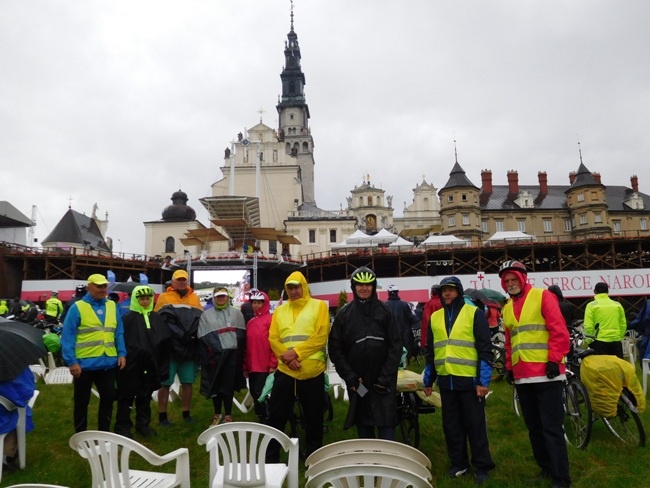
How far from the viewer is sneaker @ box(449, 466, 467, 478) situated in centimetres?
435

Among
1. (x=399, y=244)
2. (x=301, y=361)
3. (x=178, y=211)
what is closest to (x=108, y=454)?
(x=301, y=361)

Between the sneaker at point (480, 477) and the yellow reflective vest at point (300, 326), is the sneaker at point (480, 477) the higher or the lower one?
the lower one

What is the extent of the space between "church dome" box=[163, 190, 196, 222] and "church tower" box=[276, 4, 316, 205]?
61.2ft

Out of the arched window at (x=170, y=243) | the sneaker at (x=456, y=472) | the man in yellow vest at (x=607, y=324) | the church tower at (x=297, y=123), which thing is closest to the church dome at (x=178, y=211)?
the arched window at (x=170, y=243)

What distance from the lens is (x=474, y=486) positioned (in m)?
4.11

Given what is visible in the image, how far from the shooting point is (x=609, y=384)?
4.88 metres

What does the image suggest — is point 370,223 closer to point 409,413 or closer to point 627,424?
point 627,424

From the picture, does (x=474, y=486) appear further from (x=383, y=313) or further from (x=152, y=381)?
(x=152, y=381)

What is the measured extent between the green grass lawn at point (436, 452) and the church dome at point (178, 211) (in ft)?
165

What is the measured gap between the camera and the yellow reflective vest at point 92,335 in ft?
16.7

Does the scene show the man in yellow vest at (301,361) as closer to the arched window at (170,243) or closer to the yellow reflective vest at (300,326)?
the yellow reflective vest at (300,326)

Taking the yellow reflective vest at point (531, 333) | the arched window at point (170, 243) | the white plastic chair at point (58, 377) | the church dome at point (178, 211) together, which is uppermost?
the church dome at point (178, 211)

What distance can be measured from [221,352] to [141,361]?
1.01m

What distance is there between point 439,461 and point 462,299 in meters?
1.85
